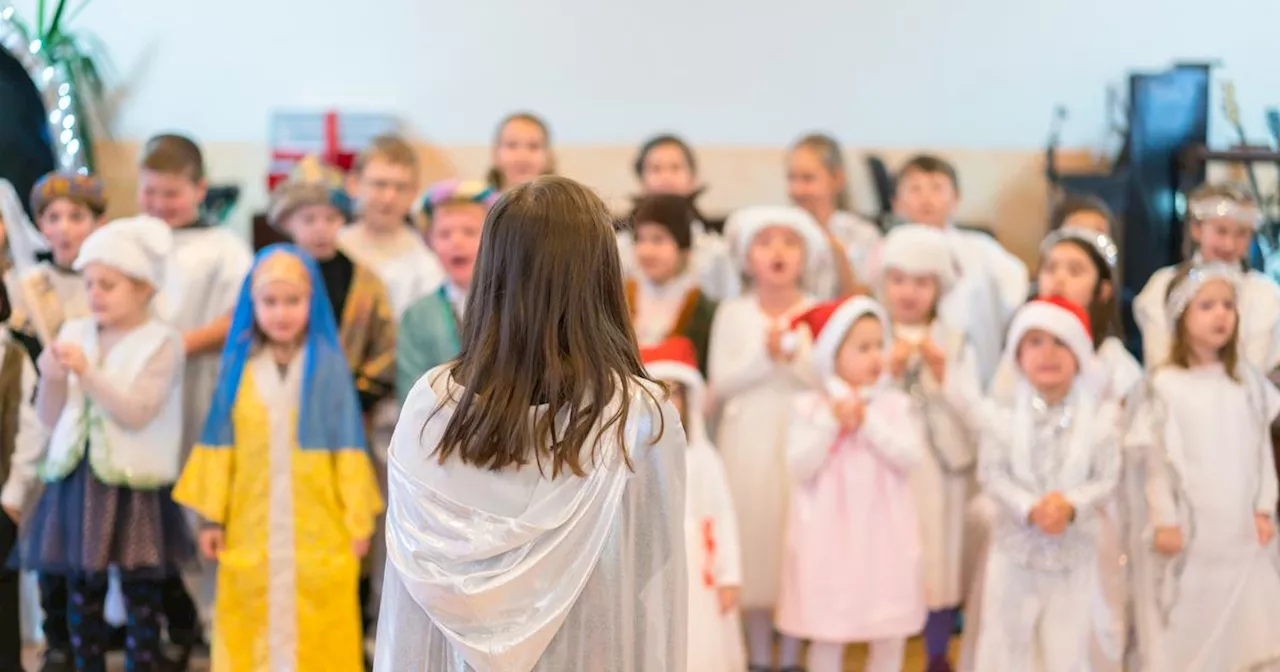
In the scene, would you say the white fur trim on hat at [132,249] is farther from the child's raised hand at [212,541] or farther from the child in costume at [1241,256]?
the child in costume at [1241,256]

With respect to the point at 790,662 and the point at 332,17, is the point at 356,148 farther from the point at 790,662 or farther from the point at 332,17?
the point at 790,662

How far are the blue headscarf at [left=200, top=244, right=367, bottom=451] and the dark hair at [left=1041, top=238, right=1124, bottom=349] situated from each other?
7.17 feet

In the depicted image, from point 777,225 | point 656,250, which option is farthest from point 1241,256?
point 656,250

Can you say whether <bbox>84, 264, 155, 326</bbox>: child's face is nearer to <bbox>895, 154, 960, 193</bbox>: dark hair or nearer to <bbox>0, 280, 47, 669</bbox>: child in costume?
<bbox>0, 280, 47, 669</bbox>: child in costume

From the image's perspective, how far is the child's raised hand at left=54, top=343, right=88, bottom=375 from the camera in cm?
390

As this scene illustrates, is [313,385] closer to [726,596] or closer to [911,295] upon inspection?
[726,596]

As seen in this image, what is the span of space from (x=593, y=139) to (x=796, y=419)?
244cm

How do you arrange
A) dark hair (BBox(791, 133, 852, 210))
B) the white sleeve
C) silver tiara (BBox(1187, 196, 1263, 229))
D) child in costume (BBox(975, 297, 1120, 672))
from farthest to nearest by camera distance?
1. dark hair (BBox(791, 133, 852, 210))
2. silver tiara (BBox(1187, 196, 1263, 229))
3. the white sleeve
4. child in costume (BBox(975, 297, 1120, 672))

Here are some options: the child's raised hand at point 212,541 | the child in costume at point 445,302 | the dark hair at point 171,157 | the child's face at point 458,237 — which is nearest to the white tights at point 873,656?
the child in costume at point 445,302

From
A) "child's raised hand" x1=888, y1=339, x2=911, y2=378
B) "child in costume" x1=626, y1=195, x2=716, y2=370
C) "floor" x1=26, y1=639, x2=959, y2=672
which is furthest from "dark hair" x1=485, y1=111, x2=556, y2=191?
"floor" x1=26, y1=639, x2=959, y2=672

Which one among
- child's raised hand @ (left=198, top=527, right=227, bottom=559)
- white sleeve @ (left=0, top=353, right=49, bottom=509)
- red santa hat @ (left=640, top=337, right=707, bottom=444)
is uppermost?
red santa hat @ (left=640, top=337, right=707, bottom=444)

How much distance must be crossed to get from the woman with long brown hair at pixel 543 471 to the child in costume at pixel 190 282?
2285mm

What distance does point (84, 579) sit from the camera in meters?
4.04

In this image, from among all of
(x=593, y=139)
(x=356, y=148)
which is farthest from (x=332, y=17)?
(x=593, y=139)
